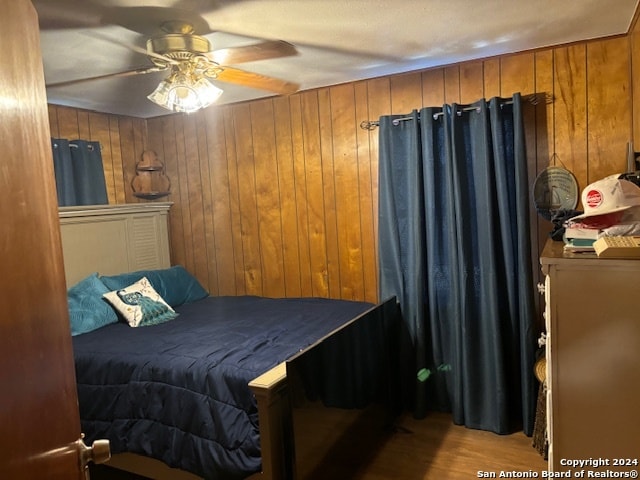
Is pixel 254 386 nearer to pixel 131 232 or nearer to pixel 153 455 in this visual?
pixel 153 455

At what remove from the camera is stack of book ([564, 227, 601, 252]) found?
5.57 feet

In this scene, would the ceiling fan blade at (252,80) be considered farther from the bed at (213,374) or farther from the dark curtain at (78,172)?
the dark curtain at (78,172)

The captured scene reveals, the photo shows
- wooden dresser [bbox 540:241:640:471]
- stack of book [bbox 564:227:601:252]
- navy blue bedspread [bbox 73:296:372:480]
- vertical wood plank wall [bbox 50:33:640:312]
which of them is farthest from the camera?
vertical wood plank wall [bbox 50:33:640:312]

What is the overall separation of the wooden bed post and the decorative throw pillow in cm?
130

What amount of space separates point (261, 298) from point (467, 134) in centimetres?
181

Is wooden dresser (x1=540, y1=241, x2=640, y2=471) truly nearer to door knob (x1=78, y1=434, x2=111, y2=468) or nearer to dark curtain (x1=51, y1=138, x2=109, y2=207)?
door knob (x1=78, y1=434, x2=111, y2=468)

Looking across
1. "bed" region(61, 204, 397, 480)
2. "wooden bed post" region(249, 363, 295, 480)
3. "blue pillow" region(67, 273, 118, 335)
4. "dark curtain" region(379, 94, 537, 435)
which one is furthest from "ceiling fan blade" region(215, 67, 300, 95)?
"blue pillow" region(67, 273, 118, 335)

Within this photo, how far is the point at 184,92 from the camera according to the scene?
7.10 feet

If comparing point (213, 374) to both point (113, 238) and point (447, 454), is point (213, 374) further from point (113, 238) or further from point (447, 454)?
point (113, 238)

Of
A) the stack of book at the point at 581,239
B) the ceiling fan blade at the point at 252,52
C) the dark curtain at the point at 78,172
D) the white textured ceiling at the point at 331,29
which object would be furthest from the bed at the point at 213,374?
the white textured ceiling at the point at 331,29

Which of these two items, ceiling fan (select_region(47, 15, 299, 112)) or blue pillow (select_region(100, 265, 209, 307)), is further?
blue pillow (select_region(100, 265, 209, 307))

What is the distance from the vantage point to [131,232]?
385cm

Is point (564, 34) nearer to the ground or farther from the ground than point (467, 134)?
farther from the ground

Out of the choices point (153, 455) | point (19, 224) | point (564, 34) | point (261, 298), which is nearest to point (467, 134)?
point (564, 34)
